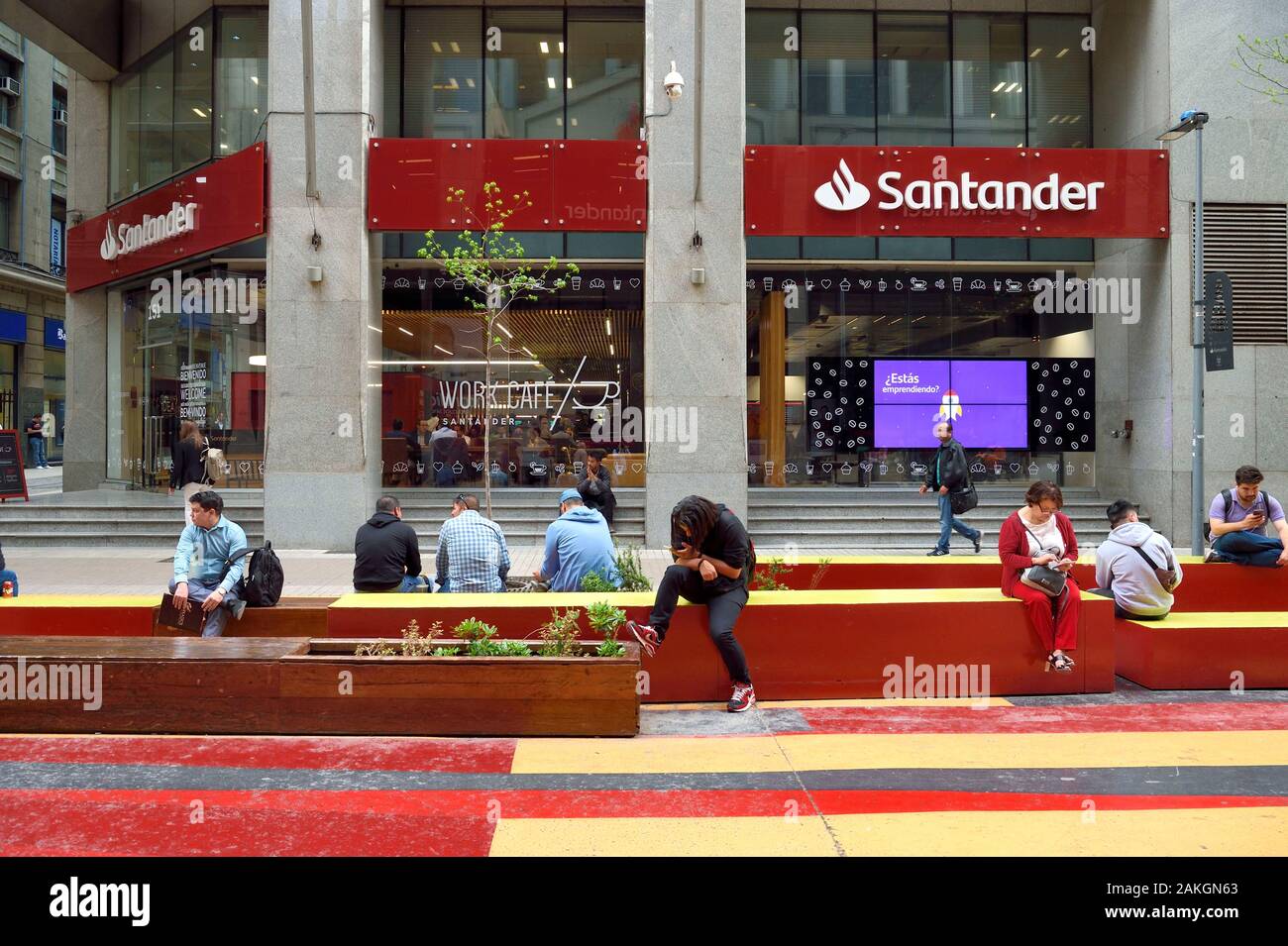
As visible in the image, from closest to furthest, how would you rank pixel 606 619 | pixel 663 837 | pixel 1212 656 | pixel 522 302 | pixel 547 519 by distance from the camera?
pixel 663 837 < pixel 606 619 < pixel 1212 656 < pixel 547 519 < pixel 522 302

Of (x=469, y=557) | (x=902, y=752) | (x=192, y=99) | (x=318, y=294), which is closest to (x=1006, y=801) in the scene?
(x=902, y=752)

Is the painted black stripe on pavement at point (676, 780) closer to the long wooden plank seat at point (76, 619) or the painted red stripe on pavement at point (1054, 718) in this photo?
the painted red stripe on pavement at point (1054, 718)

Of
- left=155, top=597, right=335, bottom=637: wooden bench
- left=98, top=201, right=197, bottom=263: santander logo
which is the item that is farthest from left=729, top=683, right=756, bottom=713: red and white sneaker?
left=98, top=201, right=197, bottom=263: santander logo

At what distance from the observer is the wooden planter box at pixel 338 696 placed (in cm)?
632

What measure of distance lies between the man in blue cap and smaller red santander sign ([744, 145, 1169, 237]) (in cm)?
1026

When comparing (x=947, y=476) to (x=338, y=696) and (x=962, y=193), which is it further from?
(x=338, y=696)

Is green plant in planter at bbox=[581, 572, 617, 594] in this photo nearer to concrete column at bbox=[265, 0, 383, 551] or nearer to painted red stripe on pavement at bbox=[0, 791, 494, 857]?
painted red stripe on pavement at bbox=[0, 791, 494, 857]

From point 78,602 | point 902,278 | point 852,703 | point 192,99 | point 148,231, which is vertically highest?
point 192,99

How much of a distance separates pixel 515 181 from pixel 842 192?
5.96 meters

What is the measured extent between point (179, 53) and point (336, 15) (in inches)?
256

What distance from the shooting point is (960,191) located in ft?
57.5

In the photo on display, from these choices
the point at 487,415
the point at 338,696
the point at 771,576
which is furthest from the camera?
the point at 487,415

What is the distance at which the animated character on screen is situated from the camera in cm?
2019

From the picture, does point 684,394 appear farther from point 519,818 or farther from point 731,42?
point 519,818
